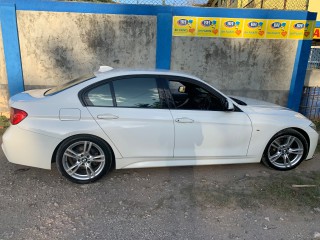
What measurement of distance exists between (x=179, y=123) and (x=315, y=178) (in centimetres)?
218

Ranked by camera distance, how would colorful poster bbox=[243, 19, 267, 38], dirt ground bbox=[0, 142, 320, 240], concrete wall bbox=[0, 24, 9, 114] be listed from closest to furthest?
dirt ground bbox=[0, 142, 320, 240] < concrete wall bbox=[0, 24, 9, 114] < colorful poster bbox=[243, 19, 267, 38]

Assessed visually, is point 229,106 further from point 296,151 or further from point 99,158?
point 99,158

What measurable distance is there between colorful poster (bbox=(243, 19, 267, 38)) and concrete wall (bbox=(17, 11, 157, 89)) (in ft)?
6.79

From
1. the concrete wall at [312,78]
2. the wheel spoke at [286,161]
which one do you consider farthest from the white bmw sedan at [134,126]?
the concrete wall at [312,78]

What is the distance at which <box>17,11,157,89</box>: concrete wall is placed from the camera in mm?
6223

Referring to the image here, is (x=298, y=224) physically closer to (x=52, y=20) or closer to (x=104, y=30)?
(x=104, y=30)

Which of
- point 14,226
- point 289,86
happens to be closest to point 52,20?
point 14,226

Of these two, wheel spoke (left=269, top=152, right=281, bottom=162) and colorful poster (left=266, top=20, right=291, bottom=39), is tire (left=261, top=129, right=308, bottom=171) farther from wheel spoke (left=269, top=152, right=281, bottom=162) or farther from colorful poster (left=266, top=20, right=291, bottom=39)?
colorful poster (left=266, top=20, right=291, bottom=39)

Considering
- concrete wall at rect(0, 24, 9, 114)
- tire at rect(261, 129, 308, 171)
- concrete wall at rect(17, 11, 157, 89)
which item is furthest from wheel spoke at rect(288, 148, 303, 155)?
concrete wall at rect(0, 24, 9, 114)

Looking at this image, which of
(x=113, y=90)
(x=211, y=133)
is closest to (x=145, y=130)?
(x=113, y=90)

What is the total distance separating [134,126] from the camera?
3.75 metres

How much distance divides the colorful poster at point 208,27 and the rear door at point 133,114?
124 inches

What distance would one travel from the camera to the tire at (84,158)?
367 centimetres

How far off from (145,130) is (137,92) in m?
0.51
